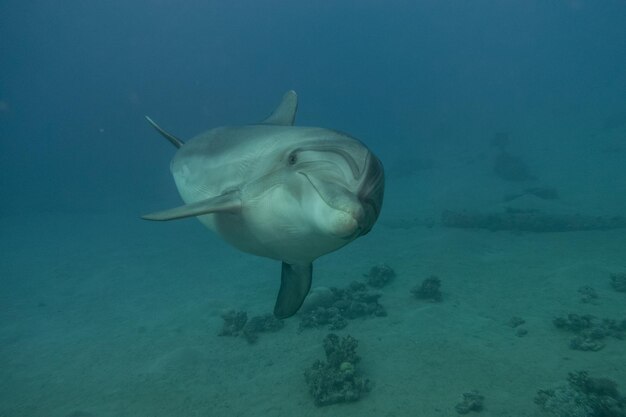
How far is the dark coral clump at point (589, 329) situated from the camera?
7.30 meters

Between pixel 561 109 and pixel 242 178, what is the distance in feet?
204

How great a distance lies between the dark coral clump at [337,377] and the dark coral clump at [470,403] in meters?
1.47

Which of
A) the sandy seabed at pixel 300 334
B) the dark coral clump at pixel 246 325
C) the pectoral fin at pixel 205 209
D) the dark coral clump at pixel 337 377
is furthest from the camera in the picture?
the dark coral clump at pixel 246 325

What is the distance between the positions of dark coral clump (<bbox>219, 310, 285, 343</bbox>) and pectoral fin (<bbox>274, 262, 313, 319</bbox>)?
5.43m

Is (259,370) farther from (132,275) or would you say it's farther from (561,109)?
(561,109)

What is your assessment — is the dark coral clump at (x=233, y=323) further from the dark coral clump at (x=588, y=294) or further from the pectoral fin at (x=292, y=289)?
the dark coral clump at (x=588, y=294)

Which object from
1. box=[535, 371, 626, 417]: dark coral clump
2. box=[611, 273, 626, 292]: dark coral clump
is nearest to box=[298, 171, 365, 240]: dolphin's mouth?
box=[535, 371, 626, 417]: dark coral clump

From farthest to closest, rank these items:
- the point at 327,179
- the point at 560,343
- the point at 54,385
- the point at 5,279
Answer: the point at 5,279, the point at 54,385, the point at 560,343, the point at 327,179

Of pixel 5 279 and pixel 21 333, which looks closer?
pixel 21 333

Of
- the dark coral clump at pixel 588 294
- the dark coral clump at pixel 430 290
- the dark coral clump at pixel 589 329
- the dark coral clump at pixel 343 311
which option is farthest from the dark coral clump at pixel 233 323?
the dark coral clump at pixel 588 294

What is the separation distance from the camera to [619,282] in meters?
9.70

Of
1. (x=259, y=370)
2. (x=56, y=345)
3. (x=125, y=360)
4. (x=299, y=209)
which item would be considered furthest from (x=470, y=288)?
(x=56, y=345)

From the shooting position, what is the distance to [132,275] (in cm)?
1569

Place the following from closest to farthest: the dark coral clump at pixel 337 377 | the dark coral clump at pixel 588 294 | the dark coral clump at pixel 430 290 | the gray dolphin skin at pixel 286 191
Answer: the gray dolphin skin at pixel 286 191
the dark coral clump at pixel 337 377
the dark coral clump at pixel 588 294
the dark coral clump at pixel 430 290
